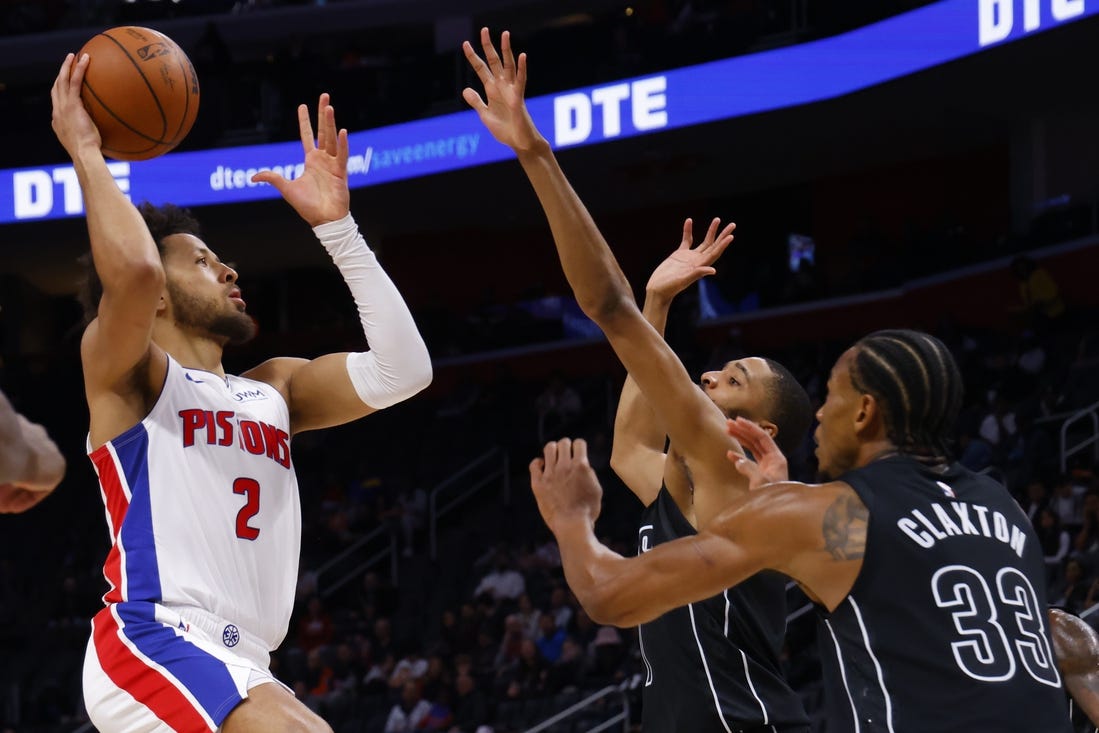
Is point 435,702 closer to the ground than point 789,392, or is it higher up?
closer to the ground

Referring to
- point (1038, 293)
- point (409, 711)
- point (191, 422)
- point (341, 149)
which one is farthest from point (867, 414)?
point (1038, 293)

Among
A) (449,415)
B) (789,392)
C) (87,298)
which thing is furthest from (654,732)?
(449,415)

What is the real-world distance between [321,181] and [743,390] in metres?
1.37

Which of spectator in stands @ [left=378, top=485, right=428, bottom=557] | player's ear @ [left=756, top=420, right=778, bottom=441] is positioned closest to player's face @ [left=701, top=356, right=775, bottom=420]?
player's ear @ [left=756, top=420, right=778, bottom=441]

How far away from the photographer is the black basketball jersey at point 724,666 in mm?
3814

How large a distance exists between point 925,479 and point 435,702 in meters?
10.1

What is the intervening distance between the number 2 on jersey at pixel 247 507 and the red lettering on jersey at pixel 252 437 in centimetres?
9

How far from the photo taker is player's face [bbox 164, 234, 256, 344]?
13.3ft

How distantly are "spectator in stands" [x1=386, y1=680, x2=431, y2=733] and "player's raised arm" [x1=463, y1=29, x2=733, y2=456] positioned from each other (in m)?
9.31

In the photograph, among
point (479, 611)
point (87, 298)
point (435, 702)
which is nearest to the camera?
point (87, 298)

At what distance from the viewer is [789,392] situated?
13.8ft

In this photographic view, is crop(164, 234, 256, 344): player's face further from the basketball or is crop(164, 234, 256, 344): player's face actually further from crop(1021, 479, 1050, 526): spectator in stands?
crop(1021, 479, 1050, 526): spectator in stands

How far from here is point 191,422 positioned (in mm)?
3830

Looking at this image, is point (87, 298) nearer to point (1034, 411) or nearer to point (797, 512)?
point (797, 512)
